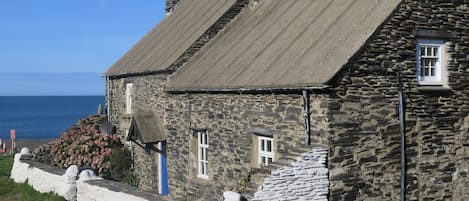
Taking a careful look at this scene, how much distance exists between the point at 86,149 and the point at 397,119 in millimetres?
12629

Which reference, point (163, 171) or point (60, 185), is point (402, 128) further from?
point (60, 185)

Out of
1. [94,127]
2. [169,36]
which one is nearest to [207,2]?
[169,36]

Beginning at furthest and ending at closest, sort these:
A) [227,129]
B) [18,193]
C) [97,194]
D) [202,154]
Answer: [18,193], [202,154], [227,129], [97,194]

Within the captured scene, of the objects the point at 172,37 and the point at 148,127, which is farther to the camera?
the point at 172,37

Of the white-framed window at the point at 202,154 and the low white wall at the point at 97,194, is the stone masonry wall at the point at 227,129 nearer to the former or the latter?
the white-framed window at the point at 202,154

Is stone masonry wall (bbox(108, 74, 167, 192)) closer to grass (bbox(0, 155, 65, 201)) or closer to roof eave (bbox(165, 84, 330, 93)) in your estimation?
roof eave (bbox(165, 84, 330, 93))

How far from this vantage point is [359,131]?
41.8ft

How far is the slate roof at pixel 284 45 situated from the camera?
12.9 m

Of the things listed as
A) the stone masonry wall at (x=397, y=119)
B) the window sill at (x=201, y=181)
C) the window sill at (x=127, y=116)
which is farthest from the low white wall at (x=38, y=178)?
the stone masonry wall at (x=397, y=119)

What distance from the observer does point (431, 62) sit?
1411 cm

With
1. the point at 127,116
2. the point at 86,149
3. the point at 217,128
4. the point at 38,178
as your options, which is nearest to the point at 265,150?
the point at 217,128

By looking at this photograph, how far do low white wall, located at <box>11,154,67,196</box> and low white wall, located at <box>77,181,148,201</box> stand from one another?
3.09 ft

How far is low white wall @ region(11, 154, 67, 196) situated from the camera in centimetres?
1777

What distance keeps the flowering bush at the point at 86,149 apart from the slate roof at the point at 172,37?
103 inches
